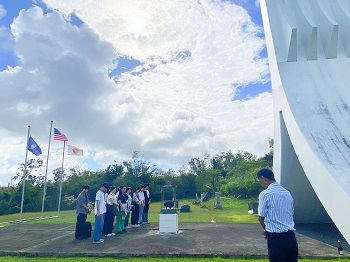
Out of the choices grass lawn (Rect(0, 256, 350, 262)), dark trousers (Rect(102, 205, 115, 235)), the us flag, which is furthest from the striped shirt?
the us flag

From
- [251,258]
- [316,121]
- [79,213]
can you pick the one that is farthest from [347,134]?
[79,213]

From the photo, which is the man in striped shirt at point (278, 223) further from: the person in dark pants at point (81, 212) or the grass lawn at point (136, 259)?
the person in dark pants at point (81, 212)

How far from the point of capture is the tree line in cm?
2436

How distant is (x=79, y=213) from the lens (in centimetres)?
772

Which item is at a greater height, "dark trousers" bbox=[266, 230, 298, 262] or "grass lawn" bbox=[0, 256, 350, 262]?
"dark trousers" bbox=[266, 230, 298, 262]

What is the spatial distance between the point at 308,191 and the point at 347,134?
100.0 inches

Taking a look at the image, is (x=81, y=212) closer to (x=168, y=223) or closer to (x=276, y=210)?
(x=168, y=223)

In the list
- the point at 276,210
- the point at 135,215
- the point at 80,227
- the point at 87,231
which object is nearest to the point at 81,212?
the point at 80,227

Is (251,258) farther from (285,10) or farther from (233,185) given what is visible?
(233,185)

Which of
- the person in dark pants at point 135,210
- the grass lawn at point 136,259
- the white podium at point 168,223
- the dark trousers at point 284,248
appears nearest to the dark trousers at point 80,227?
the grass lawn at point 136,259

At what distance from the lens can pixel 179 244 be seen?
6758 mm

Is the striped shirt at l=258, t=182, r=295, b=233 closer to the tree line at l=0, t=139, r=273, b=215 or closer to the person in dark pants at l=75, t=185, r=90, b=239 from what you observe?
the person in dark pants at l=75, t=185, r=90, b=239

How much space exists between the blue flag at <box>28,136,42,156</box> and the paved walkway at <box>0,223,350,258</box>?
19.5 feet

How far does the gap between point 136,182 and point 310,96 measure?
78.9 feet
